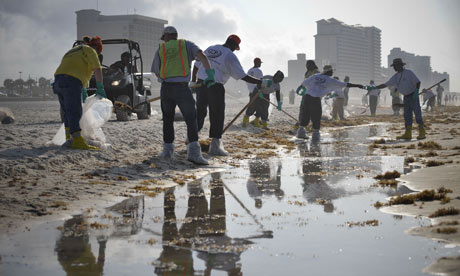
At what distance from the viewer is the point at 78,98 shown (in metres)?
9.12

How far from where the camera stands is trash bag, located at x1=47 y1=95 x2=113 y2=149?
9.30 meters

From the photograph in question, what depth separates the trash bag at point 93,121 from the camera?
30.5ft

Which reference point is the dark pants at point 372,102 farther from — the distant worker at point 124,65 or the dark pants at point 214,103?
the dark pants at point 214,103

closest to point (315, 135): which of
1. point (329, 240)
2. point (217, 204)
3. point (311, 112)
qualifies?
point (311, 112)

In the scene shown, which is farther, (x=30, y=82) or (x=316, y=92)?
(x=30, y=82)

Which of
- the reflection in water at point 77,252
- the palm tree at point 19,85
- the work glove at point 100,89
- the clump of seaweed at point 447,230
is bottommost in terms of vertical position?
the reflection in water at point 77,252

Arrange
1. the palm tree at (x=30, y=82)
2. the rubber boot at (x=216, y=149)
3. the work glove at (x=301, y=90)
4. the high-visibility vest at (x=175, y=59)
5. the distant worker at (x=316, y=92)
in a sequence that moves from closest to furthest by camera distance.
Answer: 1. the high-visibility vest at (x=175, y=59)
2. the rubber boot at (x=216, y=149)
3. the distant worker at (x=316, y=92)
4. the work glove at (x=301, y=90)
5. the palm tree at (x=30, y=82)

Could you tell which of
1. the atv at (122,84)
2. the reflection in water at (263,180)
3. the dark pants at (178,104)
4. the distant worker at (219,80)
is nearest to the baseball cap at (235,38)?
the distant worker at (219,80)

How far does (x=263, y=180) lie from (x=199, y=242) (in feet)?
10.8

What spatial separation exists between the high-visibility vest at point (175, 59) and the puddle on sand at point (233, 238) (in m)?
2.52

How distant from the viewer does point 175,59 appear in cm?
854

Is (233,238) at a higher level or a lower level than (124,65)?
lower

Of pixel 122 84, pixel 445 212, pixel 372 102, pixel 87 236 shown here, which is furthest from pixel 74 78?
pixel 372 102

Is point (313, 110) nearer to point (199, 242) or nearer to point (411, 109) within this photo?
point (411, 109)
